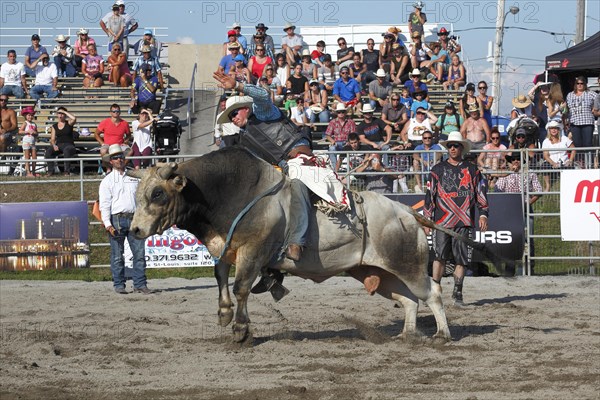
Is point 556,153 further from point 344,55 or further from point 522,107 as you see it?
point 344,55

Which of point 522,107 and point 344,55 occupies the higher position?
point 344,55

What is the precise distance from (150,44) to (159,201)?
49.5 feet

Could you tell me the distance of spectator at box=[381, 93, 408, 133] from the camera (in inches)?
787

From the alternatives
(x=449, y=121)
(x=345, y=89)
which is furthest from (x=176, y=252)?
(x=345, y=89)

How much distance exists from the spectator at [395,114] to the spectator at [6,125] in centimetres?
789

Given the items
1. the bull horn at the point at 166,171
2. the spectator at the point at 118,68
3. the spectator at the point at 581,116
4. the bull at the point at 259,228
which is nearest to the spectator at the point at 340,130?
the spectator at the point at 581,116

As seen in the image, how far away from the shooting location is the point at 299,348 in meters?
9.39

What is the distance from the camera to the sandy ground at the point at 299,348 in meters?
7.60

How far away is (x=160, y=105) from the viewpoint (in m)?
22.6

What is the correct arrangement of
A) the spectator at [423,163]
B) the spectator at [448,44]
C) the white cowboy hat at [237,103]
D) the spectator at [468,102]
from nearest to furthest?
the white cowboy hat at [237,103] < the spectator at [423,163] < the spectator at [468,102] < the spectator at [448,44]

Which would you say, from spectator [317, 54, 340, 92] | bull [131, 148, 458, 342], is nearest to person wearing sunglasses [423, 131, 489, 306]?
bull [131, 148, 458, 342]

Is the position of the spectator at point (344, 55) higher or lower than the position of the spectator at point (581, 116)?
higher

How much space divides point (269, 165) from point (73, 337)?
2782 millimetres

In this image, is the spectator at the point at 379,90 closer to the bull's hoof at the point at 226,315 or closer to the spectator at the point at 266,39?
the spectator at the point at 266,39
